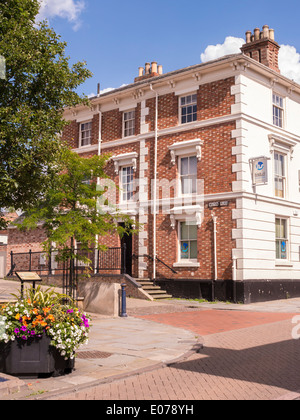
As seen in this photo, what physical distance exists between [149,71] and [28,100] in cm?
1677

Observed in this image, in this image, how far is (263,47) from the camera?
22.6 m

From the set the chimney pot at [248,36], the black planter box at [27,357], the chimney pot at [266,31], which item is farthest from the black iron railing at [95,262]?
the black planter box at [27,357]

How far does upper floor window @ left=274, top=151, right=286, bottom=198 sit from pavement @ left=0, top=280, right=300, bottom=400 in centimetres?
837

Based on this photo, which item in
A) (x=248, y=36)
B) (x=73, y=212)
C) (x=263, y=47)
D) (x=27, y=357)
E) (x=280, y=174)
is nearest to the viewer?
(x=27, y=357)

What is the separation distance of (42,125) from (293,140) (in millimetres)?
14933

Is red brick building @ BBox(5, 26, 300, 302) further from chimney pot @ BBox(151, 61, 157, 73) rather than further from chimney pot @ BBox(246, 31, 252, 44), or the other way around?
chimney pot @ BBox(151, 61, 157, 73)

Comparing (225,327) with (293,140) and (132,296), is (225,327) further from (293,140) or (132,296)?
(293,140)

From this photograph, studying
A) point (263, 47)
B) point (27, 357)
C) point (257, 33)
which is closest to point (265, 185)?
point (263, 47)

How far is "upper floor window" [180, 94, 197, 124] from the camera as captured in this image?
2131cm

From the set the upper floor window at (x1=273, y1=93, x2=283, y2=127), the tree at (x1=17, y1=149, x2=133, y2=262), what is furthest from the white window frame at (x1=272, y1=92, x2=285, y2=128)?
the tree at (x1=17, y1=149, x2=133, y2=262)

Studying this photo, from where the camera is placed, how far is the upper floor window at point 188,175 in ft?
68.4

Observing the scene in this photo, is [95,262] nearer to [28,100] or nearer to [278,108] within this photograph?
[278,108]

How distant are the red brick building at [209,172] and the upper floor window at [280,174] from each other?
186mm

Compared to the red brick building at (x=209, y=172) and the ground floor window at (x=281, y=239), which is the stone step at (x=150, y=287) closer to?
the red brick building at (x=209, y=172)
